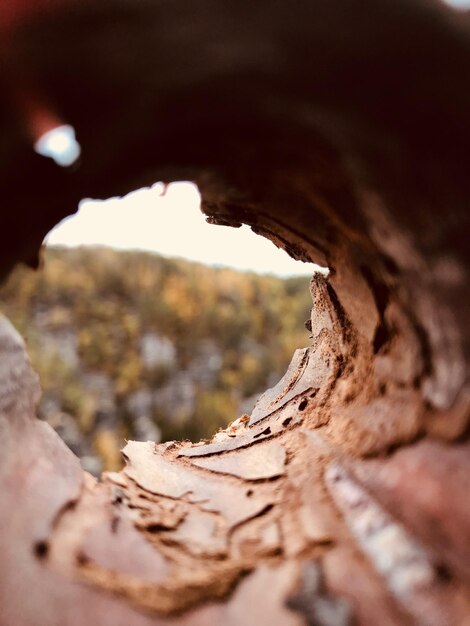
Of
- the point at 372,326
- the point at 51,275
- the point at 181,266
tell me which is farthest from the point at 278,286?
the point at 372,326

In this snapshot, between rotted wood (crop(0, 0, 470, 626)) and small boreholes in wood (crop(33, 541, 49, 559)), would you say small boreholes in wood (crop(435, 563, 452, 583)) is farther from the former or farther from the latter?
small boreholes in wood (crop(33, 541, 49, 559))

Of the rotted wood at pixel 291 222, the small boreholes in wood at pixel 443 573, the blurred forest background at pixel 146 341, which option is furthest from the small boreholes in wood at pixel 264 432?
the blurred forest background at pixel 146 341

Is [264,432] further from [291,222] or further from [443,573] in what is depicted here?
[443,573]

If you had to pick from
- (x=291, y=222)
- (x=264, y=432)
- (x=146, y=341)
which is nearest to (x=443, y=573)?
(x=291, y=222)

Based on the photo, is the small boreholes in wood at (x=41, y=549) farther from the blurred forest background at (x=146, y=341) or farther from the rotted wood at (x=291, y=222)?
the blurred forest background at (x=146, y=341)

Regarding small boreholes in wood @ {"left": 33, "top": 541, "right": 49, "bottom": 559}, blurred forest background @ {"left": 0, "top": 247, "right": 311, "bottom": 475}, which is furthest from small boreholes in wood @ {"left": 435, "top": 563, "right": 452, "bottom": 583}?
blurred forest background @ {"left": 0, "top": 247, "right": 311, "bottom": 475}

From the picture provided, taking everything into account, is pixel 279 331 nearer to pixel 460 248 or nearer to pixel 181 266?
pixel 181 266
